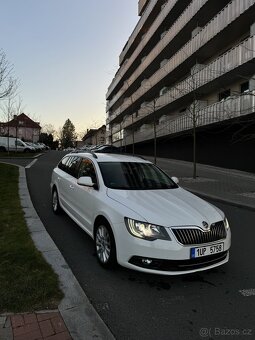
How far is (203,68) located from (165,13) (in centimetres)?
1357

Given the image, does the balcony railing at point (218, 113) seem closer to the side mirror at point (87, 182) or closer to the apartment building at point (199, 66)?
the apartment building at point (199, 66)

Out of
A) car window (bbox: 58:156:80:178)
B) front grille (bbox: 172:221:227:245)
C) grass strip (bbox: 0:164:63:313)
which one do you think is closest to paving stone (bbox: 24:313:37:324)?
grass strip (bbox: 0:164:63:313)

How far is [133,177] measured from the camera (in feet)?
20.2

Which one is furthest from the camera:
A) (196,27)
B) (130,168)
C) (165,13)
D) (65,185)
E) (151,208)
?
(165,13)

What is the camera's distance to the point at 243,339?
3383 millimetres

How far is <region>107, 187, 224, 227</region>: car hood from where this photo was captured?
4602 mm

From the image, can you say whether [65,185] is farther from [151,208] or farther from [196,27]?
[196,27]

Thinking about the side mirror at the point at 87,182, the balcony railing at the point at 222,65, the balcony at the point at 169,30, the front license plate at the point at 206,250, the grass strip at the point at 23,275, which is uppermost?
the balcony at the point at 169,30

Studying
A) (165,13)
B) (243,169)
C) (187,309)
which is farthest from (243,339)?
(165,13)

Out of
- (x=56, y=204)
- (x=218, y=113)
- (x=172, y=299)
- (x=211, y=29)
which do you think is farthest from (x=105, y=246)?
(x=211, y=29)

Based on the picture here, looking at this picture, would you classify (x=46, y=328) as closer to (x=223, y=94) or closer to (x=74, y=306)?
(x=74, y=306)

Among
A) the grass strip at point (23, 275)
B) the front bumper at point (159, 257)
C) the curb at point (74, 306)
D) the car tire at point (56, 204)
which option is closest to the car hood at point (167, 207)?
the front bumper at point (159, 257)

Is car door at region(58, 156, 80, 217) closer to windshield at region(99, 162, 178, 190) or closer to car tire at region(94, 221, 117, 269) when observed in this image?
windshield at region(99, 162, 178, 190)

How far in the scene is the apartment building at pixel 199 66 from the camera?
62.9 feet
